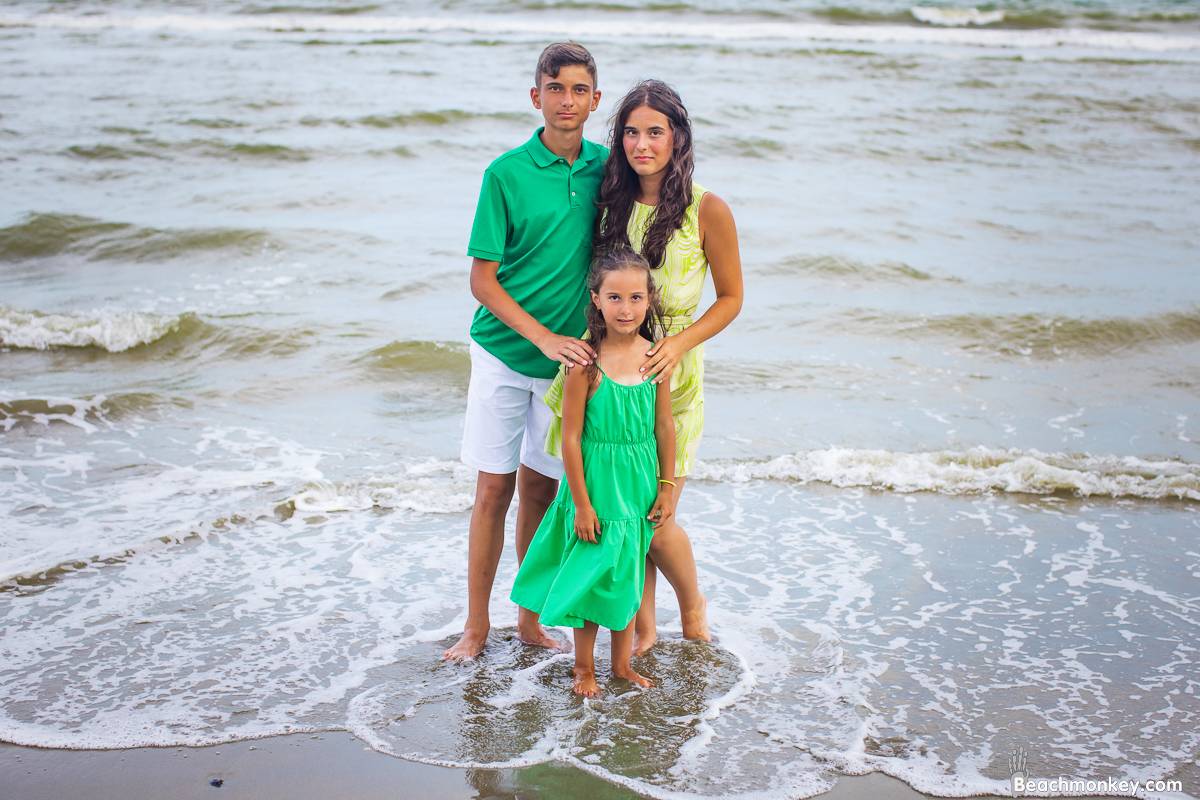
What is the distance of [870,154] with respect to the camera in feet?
45.2

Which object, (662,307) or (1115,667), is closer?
(662,307)

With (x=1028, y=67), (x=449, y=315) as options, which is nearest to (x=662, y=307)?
(x=449, y=315)

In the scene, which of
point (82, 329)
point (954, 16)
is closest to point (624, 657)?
point (82, 329)

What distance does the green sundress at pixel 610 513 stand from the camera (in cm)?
294

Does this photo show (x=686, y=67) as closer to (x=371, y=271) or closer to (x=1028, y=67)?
(x=1028, y=67)

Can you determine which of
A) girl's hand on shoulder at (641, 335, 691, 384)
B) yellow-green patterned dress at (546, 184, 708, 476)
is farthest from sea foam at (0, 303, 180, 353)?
girl's hand on shoulder at (641, 335, 691, 384)

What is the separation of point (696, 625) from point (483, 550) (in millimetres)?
880

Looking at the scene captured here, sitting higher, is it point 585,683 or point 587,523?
point 587,523

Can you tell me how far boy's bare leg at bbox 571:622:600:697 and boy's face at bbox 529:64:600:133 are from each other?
1.69m

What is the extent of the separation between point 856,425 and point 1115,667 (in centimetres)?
288

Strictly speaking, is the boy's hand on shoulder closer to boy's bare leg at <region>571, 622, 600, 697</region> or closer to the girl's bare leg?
the girl's bare leg

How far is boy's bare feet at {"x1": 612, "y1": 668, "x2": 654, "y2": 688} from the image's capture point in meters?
3.17

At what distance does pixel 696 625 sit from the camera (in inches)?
138

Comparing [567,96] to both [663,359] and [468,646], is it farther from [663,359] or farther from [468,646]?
[468,646]
